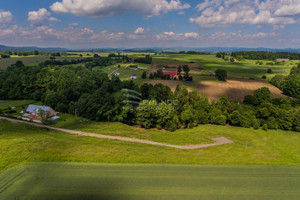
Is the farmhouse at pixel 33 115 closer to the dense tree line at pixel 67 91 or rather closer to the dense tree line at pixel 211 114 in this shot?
the dense tree line at pixel 67 91

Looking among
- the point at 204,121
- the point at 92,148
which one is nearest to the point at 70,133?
the point at 92,148

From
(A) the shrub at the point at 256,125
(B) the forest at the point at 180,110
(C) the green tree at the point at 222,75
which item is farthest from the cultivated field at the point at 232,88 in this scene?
(A) the shrub at the point at 256,125

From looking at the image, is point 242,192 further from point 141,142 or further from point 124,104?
point 124,104

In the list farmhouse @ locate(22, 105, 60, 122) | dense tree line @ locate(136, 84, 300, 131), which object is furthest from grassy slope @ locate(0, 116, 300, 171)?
farmhouse @ locate(22, 105, 60, 122)

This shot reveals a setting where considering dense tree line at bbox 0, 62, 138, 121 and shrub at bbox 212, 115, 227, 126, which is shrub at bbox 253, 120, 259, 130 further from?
dense tree line at bbox 0, 62, 138, 121

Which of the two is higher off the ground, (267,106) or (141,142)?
(267,106)

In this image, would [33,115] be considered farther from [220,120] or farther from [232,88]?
[232,88]
